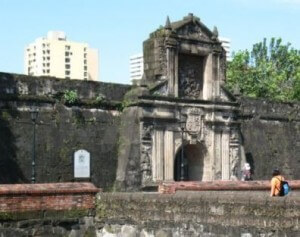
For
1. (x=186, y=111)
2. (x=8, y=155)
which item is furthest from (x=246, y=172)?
(x=8, y=155)

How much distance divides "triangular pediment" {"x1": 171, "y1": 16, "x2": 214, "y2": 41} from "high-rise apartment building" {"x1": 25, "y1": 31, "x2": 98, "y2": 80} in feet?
182

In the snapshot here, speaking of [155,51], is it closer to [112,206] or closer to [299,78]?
[112,206]

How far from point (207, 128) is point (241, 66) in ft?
47.8

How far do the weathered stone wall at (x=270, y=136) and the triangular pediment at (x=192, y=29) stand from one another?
3.74 m

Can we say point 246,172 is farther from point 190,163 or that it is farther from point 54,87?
point 54,87

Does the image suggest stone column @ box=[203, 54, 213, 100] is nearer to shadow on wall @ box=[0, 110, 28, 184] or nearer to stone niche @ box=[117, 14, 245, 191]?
stone niche @ box=[117, 14, 245, 191]

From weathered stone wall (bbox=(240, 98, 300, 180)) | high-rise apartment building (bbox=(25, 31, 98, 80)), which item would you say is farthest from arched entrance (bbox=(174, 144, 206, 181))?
high-rise apartment building (bbox=(25, 31, 98, 80))

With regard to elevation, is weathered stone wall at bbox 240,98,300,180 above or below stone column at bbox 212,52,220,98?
below

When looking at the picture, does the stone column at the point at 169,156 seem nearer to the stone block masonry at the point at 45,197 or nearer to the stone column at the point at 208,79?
the stone column at the point at 208,79

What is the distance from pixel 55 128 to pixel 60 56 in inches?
2560

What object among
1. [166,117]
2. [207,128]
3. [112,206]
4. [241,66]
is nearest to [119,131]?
[166,117]

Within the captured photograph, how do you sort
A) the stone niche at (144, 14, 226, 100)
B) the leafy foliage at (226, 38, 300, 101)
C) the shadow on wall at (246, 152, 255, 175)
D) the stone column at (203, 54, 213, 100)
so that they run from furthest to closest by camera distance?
the leafy foliage at (226, 38, 300, 101) < the shadow on wall at (246, 152, 255, 175) < the stone column at (203, 54, 213, 100) < the stone niche at (144, 14, 226, 100)

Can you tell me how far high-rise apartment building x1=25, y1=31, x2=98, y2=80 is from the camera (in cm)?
8350

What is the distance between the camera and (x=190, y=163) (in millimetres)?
25797
